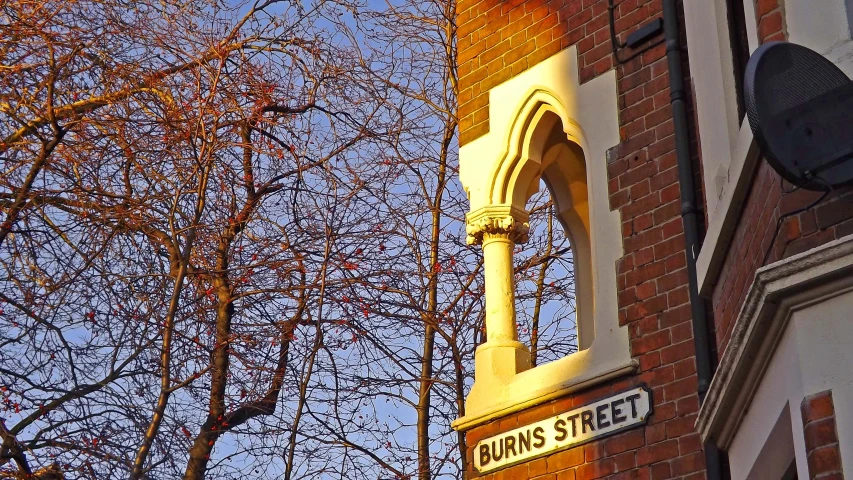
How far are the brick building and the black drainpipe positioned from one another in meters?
0.01

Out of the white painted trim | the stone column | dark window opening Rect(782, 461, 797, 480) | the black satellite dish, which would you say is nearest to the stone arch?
the stone column

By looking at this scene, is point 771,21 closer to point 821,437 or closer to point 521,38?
point 821,437

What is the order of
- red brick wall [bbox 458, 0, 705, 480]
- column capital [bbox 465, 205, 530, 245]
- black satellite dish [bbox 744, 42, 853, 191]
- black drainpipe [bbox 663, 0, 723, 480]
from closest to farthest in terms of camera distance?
black satellite dish [bbox 744, 42, 853, 191], black drainpipe [bbox 663, 0, 723, 480], red brick wall [bbox 458, 0, 705, 480], column capital [bbox 465, 205, 530, 245]

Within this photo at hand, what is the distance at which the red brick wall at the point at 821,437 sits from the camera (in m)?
3.99

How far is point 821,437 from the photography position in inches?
161

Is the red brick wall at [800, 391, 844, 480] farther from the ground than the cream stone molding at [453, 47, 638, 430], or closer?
closer

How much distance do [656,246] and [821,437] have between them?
3.05 meters

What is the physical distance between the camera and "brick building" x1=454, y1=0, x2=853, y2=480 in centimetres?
430

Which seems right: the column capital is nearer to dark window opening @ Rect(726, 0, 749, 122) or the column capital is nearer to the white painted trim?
the white painted trim

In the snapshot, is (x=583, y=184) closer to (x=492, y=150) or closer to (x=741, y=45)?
(x=492, y=150)

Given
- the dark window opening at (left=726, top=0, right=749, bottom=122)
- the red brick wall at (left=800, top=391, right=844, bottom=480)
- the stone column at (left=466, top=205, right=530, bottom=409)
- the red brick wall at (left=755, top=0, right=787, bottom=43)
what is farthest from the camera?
the stone column at (left=466, top=205, right=530, bottom=409)

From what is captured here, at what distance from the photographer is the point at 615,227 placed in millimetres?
7379

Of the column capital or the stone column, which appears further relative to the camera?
the column capital

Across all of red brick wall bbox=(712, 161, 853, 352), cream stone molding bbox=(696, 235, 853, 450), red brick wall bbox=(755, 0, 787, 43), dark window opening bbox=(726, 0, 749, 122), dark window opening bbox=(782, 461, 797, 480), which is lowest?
dark window opening bbox=(782, 461, 797, 480)
